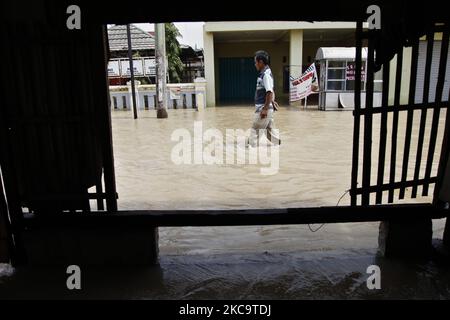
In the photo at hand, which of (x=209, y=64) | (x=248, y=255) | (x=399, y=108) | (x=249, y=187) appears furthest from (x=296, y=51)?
(x=248, y=255)

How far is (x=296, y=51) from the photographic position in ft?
62.1

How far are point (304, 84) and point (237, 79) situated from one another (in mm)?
8229

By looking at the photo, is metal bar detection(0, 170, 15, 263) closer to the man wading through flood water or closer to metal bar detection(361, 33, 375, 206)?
metal bar detection(361, 33, 375, 206)

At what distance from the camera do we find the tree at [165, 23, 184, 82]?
23453 millimetres

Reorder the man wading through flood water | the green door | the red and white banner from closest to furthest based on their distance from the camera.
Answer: the man wading through flood water → the red and white banner → the green door

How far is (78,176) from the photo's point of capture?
3.32m

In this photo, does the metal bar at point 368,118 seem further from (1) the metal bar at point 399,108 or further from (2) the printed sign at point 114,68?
(2) the printed sign at point 114,68

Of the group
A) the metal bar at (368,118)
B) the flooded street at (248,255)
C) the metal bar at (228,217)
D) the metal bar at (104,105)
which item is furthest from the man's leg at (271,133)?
the metal bar at (104,105)

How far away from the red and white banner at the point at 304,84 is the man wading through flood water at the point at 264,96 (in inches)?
348

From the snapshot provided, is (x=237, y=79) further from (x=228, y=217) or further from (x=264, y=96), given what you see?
(x=228, y=217)

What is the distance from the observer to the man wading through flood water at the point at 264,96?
7785mm

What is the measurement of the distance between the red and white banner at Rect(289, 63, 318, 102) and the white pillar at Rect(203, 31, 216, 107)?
14.0 feet

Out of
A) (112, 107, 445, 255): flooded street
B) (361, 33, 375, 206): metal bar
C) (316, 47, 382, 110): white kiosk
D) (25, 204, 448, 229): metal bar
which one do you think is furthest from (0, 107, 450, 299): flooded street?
(316, 47, 382, 110): white kiosk

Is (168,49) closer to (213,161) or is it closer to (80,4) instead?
(213,161)
